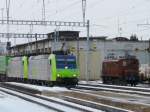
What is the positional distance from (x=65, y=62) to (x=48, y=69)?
1.80m

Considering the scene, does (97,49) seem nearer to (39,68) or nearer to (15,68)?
(15,68)

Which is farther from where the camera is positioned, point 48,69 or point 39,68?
point 39,68

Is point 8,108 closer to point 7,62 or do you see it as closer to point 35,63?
point 35,63

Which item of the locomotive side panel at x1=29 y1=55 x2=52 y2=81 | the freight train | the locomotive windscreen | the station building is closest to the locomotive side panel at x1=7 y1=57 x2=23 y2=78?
the freight train

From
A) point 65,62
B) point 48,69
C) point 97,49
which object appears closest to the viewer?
point 65,62

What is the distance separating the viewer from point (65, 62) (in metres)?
43.6

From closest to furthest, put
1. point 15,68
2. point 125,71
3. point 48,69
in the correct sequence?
1. point 48,69
2. point 125,71
3. point 15,68

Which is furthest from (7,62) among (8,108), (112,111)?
(112,111)

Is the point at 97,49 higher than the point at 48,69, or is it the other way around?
the point at 97,49

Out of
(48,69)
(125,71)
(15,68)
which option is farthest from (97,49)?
(48,69)

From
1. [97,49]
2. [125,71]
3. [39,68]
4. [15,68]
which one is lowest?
[125,71]

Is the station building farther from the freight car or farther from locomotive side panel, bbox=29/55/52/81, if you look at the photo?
locomotive side panel, bbox=29/55/52/81

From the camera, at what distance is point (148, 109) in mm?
19656

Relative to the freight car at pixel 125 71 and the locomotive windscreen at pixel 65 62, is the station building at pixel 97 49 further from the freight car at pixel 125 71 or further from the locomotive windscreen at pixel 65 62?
the locomotive windscreen at pixel 65 62
